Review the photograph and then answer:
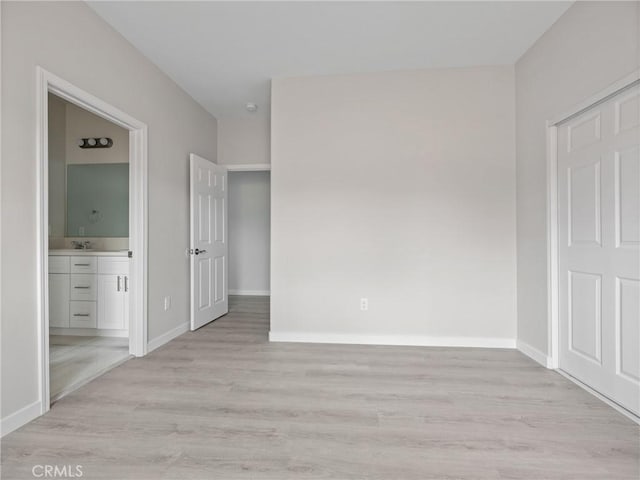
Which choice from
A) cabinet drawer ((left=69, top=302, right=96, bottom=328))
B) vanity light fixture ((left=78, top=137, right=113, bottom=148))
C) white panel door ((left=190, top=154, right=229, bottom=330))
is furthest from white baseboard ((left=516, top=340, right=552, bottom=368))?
vanity light fixture ((left=78, top=137, right=113, bottom=148))

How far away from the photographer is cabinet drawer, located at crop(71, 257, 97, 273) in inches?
134

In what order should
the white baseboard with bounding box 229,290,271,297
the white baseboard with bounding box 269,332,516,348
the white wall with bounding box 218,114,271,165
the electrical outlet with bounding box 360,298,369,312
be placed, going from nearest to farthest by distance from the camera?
1. the white baseboard with bounding box 269,332,516,348
2. the electrical outlet with bounding box 360,298,369,312
3. the white wall with bounding box 218,114,271,165
4. the white baseboard with bounding box 229,290,271,297

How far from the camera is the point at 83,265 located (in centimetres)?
341

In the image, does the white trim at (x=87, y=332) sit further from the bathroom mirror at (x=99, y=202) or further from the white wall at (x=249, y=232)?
the white wall at (x=249, y=232)

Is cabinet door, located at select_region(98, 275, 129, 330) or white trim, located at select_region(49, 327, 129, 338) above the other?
cabinet door, located at select_region(98, 275, 129, 330)

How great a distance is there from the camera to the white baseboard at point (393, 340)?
323 centimetres

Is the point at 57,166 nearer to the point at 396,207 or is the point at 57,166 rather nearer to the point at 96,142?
the point at 96,142

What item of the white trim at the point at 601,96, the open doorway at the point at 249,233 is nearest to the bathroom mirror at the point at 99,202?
the open doorway at the point at 249,233

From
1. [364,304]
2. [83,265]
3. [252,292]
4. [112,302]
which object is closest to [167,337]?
[112,302]

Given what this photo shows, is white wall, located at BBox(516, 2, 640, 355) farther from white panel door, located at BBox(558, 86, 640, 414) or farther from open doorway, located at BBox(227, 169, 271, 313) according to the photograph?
open doorway, located at BBox(227, 169, 271, 313)

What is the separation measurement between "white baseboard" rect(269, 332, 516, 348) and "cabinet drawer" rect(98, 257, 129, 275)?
5.42 feet

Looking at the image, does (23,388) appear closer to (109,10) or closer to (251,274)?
(109,10)

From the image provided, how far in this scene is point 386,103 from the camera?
334cm

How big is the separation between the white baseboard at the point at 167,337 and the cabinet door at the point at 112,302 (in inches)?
17.6
